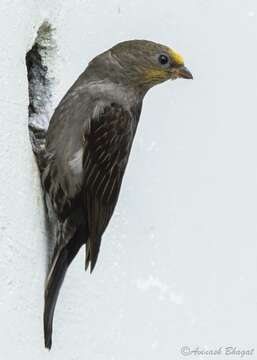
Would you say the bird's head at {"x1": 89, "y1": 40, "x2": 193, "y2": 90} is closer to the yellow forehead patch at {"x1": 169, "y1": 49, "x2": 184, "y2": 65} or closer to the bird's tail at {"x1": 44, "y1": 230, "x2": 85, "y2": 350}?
the yellow forehead patch at {"x1": 169, "y1": 49, "x2": 184, "y2": 65}

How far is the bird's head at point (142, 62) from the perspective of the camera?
159 inches

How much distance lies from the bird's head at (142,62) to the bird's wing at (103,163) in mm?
207

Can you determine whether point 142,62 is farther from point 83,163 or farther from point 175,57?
point 83,163

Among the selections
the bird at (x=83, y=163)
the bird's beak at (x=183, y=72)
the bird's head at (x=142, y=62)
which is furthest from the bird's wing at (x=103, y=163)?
the bird's beak at (x=183, y=72)

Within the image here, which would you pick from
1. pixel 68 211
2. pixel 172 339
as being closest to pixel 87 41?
pixel 68 211

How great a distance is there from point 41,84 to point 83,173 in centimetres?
32

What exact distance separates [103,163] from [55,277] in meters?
0.38

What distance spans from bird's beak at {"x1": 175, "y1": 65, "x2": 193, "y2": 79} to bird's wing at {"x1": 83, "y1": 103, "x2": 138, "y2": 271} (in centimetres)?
31

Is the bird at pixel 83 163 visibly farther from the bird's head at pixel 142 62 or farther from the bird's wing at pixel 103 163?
the bird's head at pixel 142 62

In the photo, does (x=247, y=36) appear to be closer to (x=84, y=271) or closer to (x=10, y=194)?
(x=84, y=271)

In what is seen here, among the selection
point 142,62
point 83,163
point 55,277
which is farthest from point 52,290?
point 142,62

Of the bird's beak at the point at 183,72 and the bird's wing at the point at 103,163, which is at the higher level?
the bird's beak at the point at 183,72

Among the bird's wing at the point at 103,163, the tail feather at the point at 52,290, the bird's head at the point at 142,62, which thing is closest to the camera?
the tail feather at the point at 52,290

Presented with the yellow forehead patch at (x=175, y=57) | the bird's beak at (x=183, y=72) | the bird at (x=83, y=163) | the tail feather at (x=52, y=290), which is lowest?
the tail feather at (x=52, y=290)
